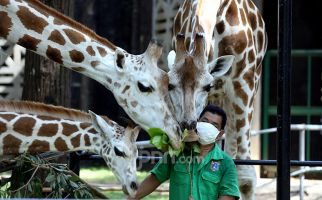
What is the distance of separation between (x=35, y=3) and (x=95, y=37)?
46 centimetres

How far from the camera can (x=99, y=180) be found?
33.4 ft

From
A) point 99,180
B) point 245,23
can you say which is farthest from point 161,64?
point 245,23

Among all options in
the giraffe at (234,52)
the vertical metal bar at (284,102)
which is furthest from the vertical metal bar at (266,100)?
the vertical metal bar at (284,102)

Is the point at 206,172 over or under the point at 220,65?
under

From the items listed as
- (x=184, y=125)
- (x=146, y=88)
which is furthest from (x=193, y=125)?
(x=146, y=88)

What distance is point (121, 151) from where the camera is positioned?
5547mm

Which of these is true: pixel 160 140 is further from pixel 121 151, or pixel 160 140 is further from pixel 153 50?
pixel 153 50

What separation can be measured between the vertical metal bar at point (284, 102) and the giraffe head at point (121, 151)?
1723mm

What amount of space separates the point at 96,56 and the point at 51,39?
32 centimetres

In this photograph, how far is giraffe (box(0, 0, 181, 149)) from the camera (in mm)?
5598

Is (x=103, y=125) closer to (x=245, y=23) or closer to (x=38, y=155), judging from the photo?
(x=38, y=155)

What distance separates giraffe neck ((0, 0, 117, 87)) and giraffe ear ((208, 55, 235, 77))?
770mm

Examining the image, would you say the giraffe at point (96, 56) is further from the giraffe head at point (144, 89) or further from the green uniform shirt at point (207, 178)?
the green uniform shirt at point (207, 178)

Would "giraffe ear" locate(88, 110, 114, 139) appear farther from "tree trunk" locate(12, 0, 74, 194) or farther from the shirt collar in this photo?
"tree trunk" locate(12, 0, 74, 194)
